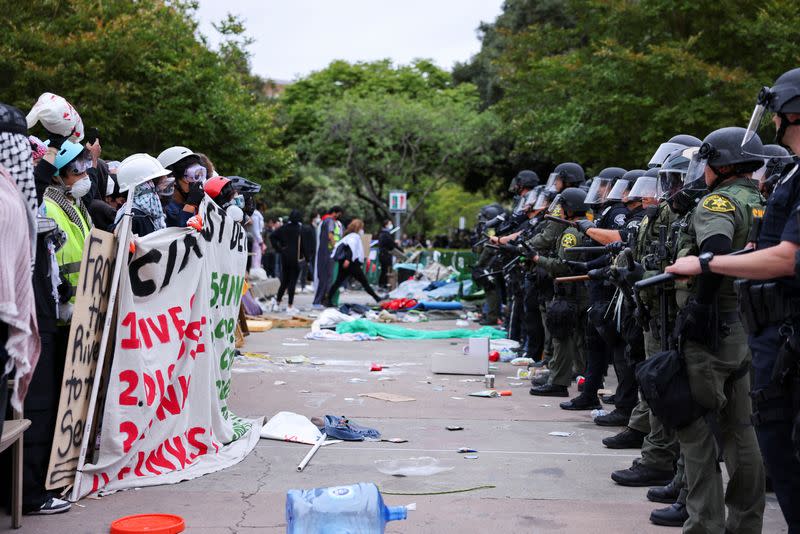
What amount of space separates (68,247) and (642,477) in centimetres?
374

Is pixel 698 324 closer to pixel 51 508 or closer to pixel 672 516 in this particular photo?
pixel 672 516

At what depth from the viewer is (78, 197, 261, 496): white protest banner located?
5.34 m

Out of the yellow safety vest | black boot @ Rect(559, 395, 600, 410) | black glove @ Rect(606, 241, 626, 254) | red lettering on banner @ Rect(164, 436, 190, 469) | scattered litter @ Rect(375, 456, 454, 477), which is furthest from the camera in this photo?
black boot @ Rect(559, 395, 600, 410)

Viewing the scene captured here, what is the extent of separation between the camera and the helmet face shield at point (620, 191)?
779 centimetres

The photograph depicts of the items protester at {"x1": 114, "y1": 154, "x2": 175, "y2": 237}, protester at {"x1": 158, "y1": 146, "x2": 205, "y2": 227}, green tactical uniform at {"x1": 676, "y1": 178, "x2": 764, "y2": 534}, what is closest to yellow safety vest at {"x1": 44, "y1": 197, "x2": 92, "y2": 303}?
protester at {"x1": 114, "y1": 154, "x2": 175, "y2": 237}

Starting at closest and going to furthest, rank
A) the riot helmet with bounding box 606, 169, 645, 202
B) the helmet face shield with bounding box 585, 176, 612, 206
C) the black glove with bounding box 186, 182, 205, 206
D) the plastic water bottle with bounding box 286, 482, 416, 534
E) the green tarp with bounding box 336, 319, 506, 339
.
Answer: the plastic water bottle with bounding box 286, 482, 416, 534 → the black glove with bounding box 186, 182, 205, 206 → the riot helmet with bounding box 606, 169, 645, 202 → the helmet face shield with bounding box 585, 176, 612, 206 → the green tarp with bounding box 336, 319, 506, 339

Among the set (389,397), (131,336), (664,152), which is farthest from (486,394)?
(131,336)

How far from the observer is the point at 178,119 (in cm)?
1930

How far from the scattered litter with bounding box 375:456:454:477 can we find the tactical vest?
2.14m

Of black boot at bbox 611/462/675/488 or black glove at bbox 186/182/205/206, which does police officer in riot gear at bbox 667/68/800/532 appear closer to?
black boot at bbox 611/462/675/488

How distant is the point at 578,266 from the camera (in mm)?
8141

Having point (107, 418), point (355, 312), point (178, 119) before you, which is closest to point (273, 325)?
point (355, 312)

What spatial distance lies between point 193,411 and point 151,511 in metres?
1.16

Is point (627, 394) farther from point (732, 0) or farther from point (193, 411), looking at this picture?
point (732, 0)
